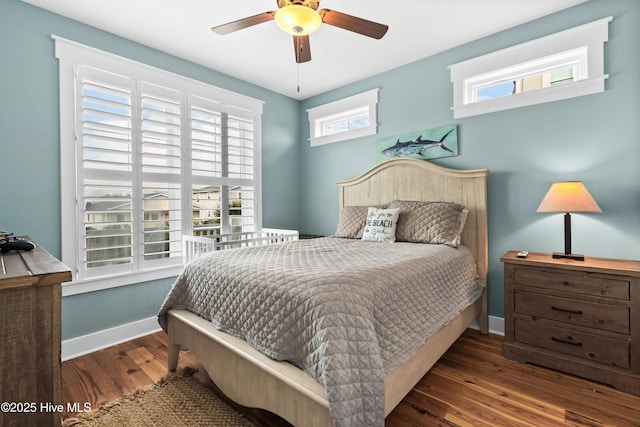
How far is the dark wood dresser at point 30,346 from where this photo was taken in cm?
83

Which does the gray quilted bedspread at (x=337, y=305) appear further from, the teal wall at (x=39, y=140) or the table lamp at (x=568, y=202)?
the teal wall at (x=39, y=140)

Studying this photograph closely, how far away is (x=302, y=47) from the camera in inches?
81.4

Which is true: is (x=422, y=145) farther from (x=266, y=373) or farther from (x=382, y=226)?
(x=266, y=373)

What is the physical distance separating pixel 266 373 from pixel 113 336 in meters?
1.91

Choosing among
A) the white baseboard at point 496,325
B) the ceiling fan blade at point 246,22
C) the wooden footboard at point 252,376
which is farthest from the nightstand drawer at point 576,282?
the ceiling fan blade at point 246,22

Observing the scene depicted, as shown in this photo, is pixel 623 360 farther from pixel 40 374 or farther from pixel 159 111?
pixel 159 111

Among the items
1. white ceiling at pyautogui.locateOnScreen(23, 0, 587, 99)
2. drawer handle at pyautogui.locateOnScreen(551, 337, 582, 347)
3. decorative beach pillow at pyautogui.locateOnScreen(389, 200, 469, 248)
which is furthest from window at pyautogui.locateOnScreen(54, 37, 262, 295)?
drawer handle at pyautogui.locateOnScreen(551, 337, 582, 347)

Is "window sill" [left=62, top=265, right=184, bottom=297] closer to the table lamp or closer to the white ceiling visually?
the white ceiling

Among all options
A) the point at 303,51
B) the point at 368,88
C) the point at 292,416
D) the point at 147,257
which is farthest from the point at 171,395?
the point at 368,88

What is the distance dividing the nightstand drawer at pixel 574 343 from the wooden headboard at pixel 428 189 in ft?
1.85

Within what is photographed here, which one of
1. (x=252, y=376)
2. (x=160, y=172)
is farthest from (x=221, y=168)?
(x=252, y=376)

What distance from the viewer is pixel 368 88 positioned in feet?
11.7

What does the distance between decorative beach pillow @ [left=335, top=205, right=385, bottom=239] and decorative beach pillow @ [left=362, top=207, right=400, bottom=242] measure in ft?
0.49

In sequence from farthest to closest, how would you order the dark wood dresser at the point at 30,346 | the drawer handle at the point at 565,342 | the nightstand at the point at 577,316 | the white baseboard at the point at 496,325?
the white baseboard at the point at 496,325
the drawer handle at the point at 565,342
the nightstand at the point at 577,316
the dark wood dresser at the point at 30,346
